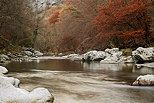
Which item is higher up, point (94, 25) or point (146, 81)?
point (94, 25)

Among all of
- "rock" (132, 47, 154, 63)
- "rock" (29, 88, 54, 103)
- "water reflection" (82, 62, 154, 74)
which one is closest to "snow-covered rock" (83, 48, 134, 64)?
"rock" (132, 47, 154, 63)

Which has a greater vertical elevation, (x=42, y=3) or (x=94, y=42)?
(x=42, y=3)

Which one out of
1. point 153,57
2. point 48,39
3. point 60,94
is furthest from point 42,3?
point 60,94

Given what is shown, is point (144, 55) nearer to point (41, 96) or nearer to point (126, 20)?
point (126, 20)

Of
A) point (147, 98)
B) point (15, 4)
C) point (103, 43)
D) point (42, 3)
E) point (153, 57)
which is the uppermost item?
point (42, 3)

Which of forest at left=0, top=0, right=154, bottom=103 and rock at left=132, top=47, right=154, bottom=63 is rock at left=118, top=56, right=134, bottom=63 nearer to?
forest at left=0, top=0, right=154, bottom=103

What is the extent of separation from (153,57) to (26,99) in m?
12.9

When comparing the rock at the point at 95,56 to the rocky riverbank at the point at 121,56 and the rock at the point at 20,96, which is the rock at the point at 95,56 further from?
the rock at the point at 20,96

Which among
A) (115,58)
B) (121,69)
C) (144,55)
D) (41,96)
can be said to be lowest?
(41,96)

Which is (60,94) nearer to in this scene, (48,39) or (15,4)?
(15,4)

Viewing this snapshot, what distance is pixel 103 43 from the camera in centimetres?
2745

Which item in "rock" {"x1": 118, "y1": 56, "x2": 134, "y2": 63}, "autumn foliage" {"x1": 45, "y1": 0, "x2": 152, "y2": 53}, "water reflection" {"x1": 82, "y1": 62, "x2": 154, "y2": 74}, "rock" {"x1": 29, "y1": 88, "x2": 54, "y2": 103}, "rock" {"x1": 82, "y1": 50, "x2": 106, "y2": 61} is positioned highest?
"autumn foliage" {"x1": 45, "y1": 0, "x2": 152, "y2": 53}

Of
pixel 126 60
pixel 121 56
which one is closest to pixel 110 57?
pixel 121 56

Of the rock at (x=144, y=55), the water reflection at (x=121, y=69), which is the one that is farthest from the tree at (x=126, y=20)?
the water reflection at (x=121, y=69)
